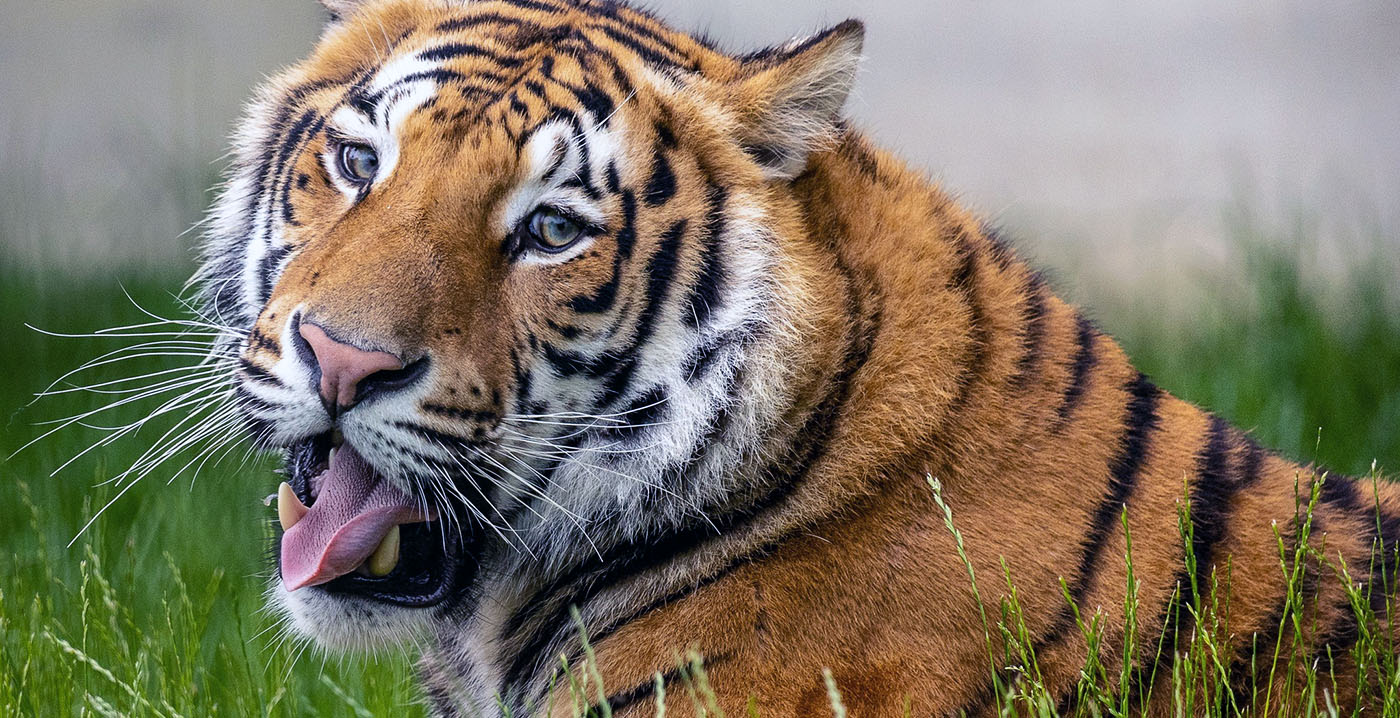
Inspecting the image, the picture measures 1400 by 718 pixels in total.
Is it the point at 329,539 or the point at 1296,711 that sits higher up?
the point at 1296,711

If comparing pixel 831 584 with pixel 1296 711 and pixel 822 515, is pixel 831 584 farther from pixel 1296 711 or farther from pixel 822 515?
pixel 1296 711

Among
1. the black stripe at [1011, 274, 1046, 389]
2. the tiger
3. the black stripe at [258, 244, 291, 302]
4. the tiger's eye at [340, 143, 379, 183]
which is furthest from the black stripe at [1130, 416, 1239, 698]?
the black stripe at [258, 244, 291, 302]

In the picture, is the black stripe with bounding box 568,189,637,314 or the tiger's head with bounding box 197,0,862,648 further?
the black stripe with bounding box 568,189,637,314

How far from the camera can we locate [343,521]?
1.90 metres

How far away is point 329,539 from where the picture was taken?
73.5 inches

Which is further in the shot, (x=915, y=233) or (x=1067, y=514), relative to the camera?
(x=915, y=233)

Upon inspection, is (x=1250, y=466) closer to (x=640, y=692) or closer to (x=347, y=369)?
(x=640, y=692)

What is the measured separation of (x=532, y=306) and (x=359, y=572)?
484 mm

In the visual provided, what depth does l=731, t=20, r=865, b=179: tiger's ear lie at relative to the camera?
6.51 feet

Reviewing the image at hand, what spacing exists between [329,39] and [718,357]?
1024mm

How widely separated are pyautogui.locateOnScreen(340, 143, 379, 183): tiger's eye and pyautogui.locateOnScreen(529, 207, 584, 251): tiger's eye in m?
0.29

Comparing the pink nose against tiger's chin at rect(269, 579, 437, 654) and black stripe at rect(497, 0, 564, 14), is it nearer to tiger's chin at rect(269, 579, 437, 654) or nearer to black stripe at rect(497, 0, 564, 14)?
tiger's chin at rect(269, 579, 437, 654)

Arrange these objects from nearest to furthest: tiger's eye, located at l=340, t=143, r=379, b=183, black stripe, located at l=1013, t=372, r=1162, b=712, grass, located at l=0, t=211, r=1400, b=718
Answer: black stripe, located at l=1013, t=372, r=1162, b=712, tiger's eye, located at l=340, t=143, r=379, b=183, grass, located at l=0, t=211, r=1400, b=718

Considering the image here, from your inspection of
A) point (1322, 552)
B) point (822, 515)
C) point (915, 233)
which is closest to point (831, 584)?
point (822, 515)
